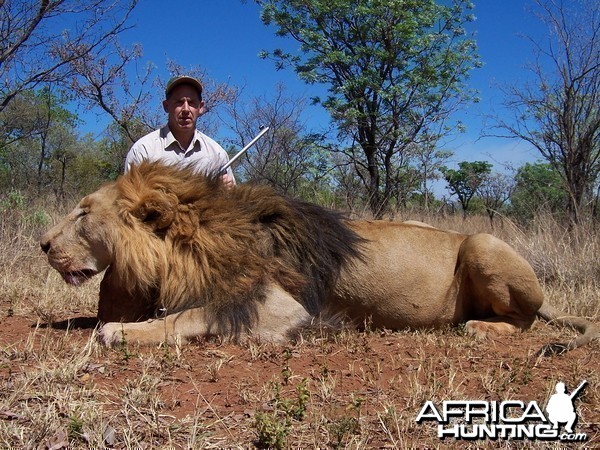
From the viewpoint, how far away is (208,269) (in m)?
3.40

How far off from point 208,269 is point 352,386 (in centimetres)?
116

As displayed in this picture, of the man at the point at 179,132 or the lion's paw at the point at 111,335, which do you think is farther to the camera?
the man at the point at 179,132

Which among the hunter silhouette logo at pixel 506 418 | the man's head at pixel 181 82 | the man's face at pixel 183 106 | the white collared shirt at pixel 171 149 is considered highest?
the man's head at pixel 181 82

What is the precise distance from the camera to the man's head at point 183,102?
5254 mm

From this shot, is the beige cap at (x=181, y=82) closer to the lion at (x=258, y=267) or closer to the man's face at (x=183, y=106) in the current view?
the man's face at (x=183, y=106)

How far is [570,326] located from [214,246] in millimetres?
2513

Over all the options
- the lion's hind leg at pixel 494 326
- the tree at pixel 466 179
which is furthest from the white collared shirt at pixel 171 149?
the tree at pixel 466 179

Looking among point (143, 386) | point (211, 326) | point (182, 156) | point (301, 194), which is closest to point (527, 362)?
point (211, 326)

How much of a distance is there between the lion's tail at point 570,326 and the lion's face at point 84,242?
2.52 m

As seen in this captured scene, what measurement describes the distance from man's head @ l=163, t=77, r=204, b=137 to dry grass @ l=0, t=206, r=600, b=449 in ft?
6.81

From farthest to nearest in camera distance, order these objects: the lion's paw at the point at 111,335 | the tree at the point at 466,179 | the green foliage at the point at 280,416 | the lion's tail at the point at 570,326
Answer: the tree at the point at 466,179 → the lion's tail at the point at 570,326 → the lion's paw at the point at 111,335 → the green foliage at the point at 280,416

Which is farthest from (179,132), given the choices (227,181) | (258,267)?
(258,267)

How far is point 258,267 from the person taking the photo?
347 cm

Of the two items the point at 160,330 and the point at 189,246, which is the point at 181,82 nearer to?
the point at 189,246
